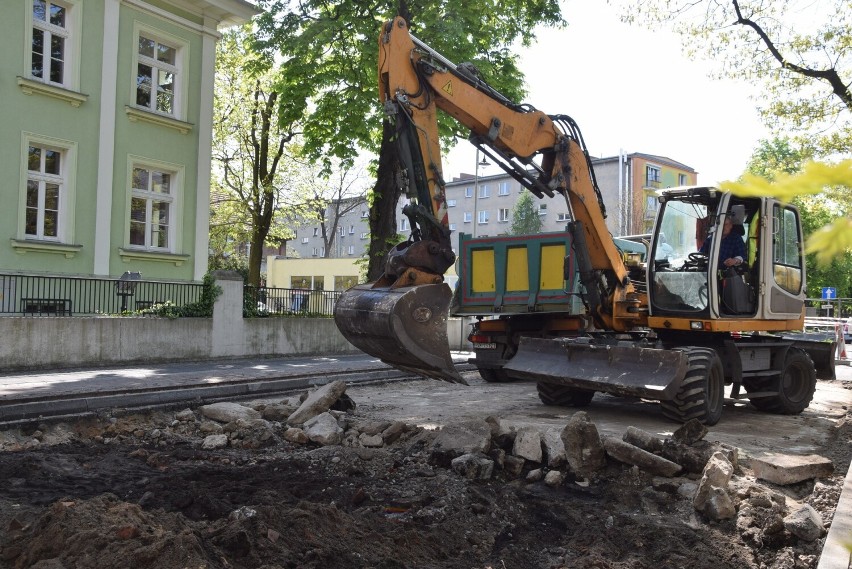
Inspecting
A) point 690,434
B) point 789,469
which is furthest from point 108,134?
point 789,469

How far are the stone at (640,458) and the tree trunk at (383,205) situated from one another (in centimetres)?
1290

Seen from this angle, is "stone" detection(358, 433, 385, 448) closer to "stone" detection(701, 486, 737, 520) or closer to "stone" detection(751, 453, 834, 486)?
"stone" detection(701, 486, 737, 520)

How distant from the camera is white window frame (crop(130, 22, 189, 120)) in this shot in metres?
18.6

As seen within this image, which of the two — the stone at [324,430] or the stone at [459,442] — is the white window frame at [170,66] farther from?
the stone at [459,442]

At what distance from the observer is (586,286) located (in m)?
10.6

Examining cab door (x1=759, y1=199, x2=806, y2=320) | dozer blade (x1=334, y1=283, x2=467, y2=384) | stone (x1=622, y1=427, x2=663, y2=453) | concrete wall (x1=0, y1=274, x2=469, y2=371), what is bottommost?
stone (x1=622, y1=427, x2=663, y2=453)

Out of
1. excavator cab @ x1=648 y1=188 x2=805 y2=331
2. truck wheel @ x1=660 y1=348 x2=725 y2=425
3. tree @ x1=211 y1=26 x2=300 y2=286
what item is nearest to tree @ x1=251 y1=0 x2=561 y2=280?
tree @ x1=211 y1=26 x2=300 y2=286

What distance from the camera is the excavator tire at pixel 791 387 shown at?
10.7 meters

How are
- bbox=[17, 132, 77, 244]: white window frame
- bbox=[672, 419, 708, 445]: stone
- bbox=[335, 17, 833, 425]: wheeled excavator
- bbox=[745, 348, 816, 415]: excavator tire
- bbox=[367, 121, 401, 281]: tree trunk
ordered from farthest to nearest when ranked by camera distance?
bbox=[367, 121, 401, 281]: tree trunk, bbox=[17, 132, 77, 244]: white window frame, bbox=[745, 348, 816, 415]: excavator tire, bbox=[335, 17, 833, 425]: wheeled excavator, bbox=[672, 419, 708, 445]: stone

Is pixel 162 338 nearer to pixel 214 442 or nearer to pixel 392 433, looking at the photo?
pixel 214 442

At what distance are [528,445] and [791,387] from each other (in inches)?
244

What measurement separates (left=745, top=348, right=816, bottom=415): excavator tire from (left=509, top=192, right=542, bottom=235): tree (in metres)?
47.0

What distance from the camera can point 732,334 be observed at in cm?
1043

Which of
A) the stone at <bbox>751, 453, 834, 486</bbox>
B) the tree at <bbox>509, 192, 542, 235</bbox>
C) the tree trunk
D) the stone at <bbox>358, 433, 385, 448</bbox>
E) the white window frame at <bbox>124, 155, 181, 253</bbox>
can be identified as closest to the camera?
the stone at <bbox>751, 453, 834, 486</bbox>
